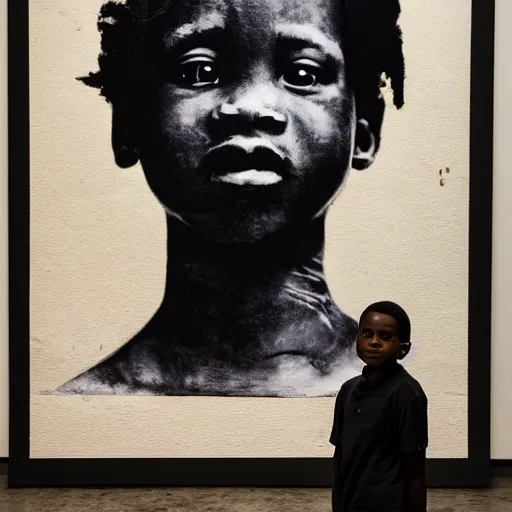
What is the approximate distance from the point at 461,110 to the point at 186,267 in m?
1.32

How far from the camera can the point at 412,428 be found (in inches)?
82.4

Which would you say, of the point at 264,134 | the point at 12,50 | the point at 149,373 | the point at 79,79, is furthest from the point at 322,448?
the point at 12,50

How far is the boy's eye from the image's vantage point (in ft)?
12.0

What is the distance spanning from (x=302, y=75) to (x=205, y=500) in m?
1.78

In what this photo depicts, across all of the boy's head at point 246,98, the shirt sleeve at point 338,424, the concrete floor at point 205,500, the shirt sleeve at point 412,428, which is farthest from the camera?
the boy's head at point 246,98

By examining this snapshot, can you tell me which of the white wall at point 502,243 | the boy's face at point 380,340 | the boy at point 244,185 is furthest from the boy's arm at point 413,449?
the white wall at point 502,243

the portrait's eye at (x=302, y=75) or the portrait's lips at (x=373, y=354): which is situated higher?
the portrait's eye at (x=302, y=75)

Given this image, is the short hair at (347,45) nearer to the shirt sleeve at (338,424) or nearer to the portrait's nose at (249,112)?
the portrait's nose at (249,112)

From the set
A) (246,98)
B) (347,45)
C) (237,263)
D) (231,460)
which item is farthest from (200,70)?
(231,460)

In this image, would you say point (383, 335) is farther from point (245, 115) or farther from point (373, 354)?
point (245, 115)

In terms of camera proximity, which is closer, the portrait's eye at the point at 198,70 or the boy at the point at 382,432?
the boy at the point at 382,432

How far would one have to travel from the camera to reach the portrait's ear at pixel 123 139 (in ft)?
12.0

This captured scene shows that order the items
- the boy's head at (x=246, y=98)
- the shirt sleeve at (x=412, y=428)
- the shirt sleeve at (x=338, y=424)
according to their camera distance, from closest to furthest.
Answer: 1. the shirt sleeve at (x=412, y=428)
2. the shirt sleeve at (x=338, y=424)
3. the boy's head at (x=246, y=98)

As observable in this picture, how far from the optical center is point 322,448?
3.69 m
